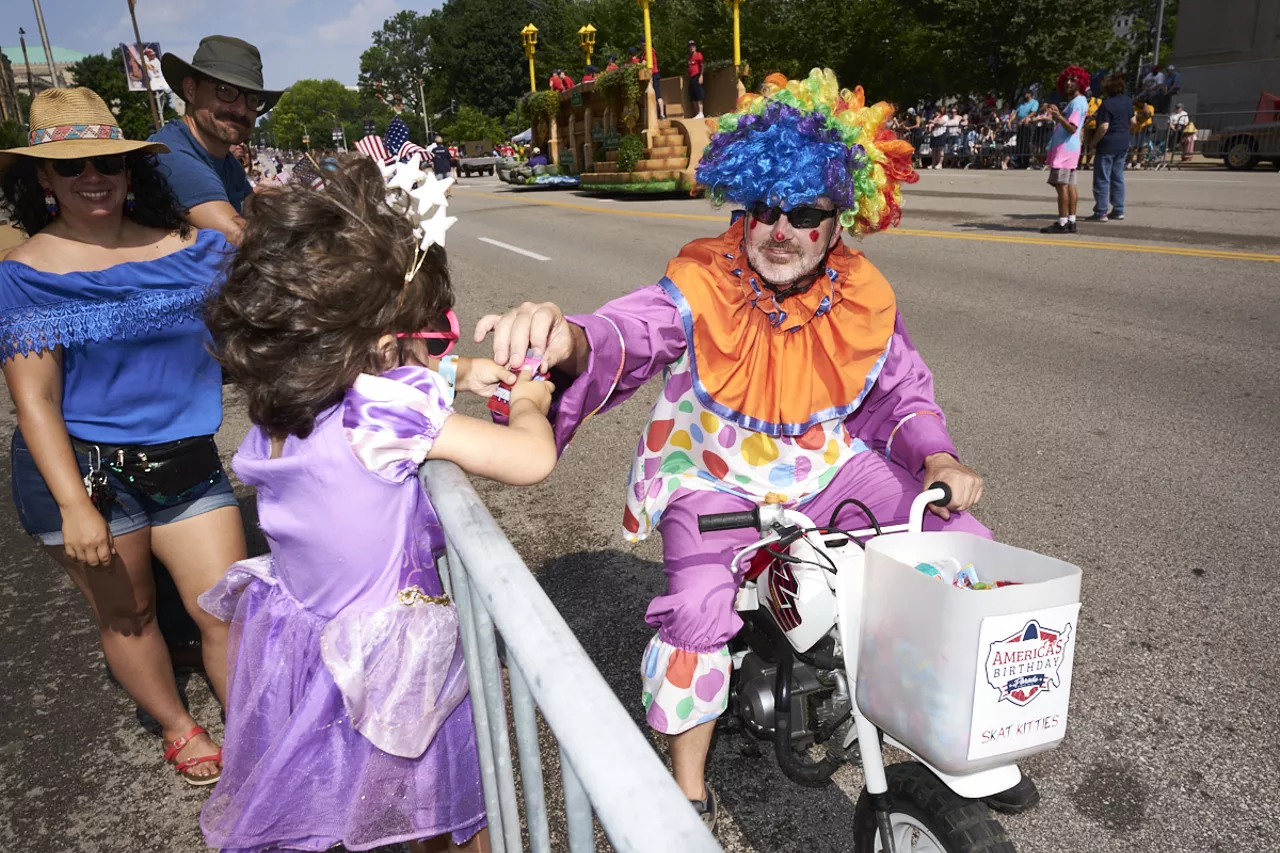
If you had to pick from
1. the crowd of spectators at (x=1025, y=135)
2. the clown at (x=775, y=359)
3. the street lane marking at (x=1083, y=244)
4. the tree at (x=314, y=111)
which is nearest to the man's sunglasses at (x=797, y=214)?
the clown at (x=775, y=359)

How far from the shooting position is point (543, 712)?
3.03 feet

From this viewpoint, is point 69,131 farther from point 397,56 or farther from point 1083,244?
point 397,56

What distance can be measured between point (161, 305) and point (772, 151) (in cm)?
178

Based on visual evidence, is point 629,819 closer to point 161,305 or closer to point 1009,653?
point 1009,653

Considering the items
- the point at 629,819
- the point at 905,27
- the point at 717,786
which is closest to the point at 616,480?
the point at 717,786

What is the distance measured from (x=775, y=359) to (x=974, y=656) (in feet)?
4.06

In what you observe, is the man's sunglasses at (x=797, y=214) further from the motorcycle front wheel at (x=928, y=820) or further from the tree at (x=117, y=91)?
the tree at (x=117, y=91)

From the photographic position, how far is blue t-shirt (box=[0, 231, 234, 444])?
7.79ft

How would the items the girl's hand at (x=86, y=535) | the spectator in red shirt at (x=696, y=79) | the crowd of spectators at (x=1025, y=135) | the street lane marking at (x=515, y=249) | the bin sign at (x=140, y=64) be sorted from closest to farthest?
the girl's hand at (x=86, y=535) < the street lane marking at (x=515, y=249) < the spectator in red shirt at (x=696, y=79) < the crowd of spectators at (x=1025, y=135) < the bin sign at (x=140, y=64)

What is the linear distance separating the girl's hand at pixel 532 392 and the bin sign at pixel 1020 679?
0.99m

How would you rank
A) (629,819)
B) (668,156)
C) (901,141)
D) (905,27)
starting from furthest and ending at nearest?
(905,27)
(668,156)
(901,141)
(629,819)

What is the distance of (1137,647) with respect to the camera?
3135 mm

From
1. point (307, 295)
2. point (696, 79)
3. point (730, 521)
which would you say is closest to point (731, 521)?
point (730, 521)

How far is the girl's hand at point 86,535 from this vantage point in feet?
7.75
